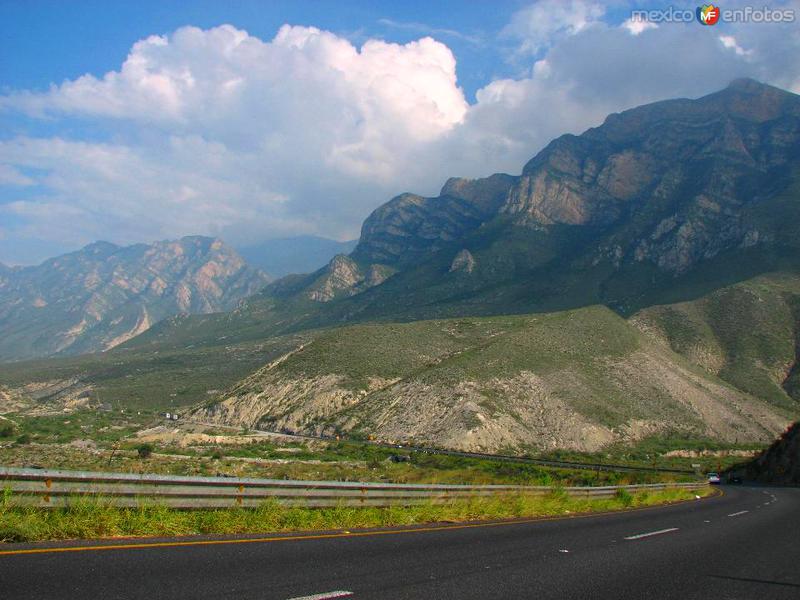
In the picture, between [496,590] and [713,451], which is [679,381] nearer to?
[713,451]

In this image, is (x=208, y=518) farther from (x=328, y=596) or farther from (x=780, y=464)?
(x=780, y=464)

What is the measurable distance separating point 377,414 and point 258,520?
76.3m

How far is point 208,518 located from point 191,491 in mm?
577

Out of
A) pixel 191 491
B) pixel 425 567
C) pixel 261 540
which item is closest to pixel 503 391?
pixel 191 491

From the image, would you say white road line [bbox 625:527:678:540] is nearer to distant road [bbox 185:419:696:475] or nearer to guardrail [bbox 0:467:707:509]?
guardrail [bbox 0:467:707:509]

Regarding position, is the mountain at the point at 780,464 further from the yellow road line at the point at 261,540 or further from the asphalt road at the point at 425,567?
the yellow road line at the point at 261,540

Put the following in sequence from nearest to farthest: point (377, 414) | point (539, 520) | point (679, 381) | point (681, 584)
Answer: point (681, 584) < point (539, 520) < point (377, 414) < point (679, 381)

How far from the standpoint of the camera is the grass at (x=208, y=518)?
29.2 feet

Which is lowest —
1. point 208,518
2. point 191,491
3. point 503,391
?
point 503,391

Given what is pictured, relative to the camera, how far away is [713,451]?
255ft

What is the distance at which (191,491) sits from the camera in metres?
10.9

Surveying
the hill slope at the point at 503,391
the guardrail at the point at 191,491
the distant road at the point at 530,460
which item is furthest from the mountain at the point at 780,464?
the guardrail at the point at 191,491

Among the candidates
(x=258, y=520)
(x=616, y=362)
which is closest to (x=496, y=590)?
(x=258, y=520)

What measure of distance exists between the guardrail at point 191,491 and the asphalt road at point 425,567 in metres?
1.23
